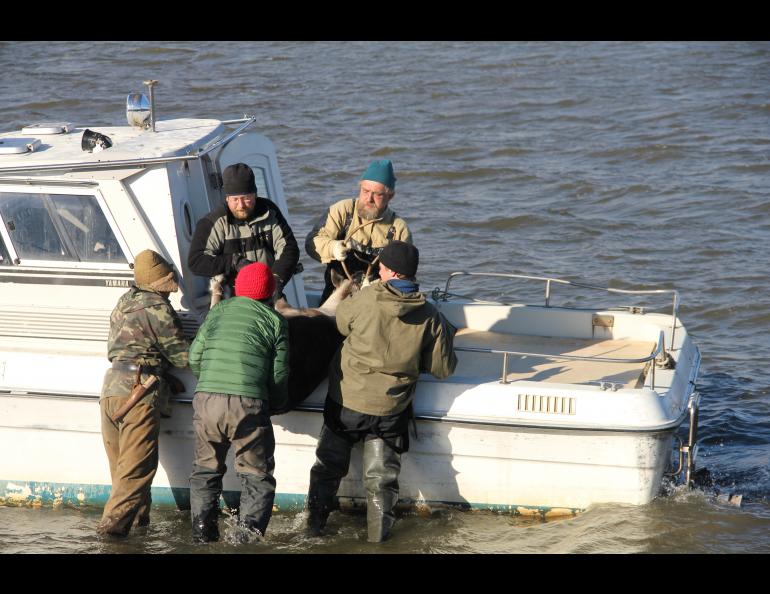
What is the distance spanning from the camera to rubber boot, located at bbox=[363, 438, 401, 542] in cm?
701

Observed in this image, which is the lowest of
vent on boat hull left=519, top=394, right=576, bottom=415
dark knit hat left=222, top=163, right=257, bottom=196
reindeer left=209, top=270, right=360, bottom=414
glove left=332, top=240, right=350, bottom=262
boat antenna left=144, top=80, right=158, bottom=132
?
vent on boat hull left=519, top=394, right=576, bottom=415

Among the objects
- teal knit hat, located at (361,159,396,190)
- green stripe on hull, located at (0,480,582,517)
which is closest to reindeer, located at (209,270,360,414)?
green stripe on hull, located at (0,480,582,517)

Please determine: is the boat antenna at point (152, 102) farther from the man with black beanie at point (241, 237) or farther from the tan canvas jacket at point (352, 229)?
the tan canvas jacket at point (352, 229)

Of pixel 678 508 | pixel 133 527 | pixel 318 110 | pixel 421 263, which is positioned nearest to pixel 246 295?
pixel 133 527

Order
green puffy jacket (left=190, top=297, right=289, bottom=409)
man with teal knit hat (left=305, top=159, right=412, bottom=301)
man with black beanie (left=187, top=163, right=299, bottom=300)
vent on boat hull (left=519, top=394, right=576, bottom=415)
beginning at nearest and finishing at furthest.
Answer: green puffy jacket (left=190, top=297, right=289, bottom=409)
vent on boat hull (left=519, top=394, right=576, bottom=415)
man with black beanie (left=187, top=163, right=299, bottom=300)
man with teal knit hat (left=305, top=159, right=412, bottom=301)

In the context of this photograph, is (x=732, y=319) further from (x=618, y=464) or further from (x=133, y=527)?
(x=133, y=527)

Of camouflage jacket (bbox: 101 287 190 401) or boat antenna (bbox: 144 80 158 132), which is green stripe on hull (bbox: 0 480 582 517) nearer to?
camouflage jacket (bbox: 101 287 190 401)

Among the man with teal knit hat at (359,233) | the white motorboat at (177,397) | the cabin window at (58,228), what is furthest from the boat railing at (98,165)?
the man with teal knit hat at (359,233)

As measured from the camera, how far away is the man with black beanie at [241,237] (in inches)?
279

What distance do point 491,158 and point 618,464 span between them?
33.0 ft

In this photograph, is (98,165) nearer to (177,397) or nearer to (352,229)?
(177,397)

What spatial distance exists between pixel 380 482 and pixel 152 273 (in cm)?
192

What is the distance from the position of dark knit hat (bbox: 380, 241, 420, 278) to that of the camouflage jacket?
1381 millimetres

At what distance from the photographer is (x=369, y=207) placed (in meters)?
7.62
